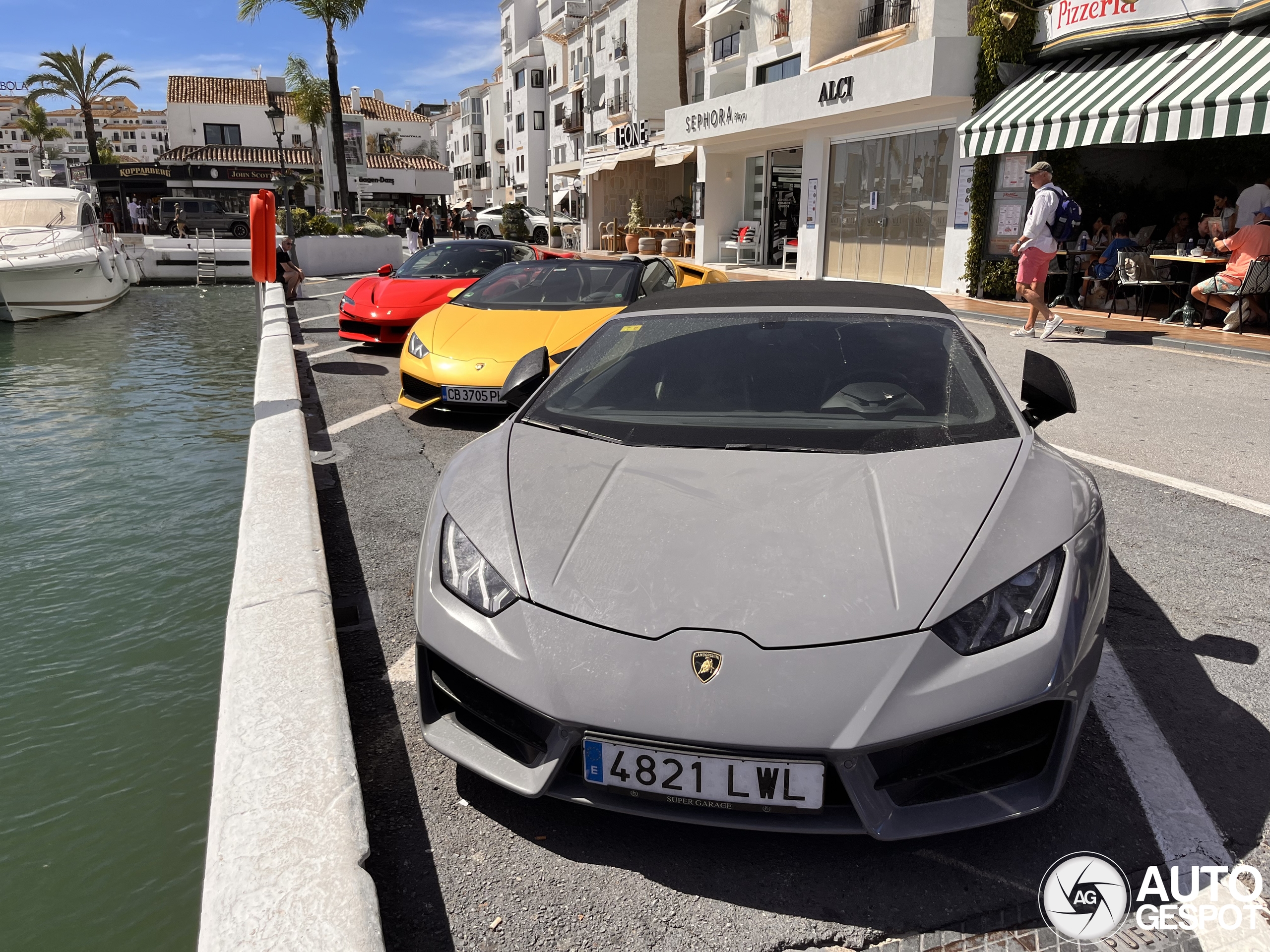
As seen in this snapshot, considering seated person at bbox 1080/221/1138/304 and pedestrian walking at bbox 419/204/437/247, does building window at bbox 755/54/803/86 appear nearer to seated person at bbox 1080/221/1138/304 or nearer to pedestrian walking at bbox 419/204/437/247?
seated person at bbox 1080/221/1138/304

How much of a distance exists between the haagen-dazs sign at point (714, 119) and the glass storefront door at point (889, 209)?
3.14 metres

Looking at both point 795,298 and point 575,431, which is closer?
point 575,431

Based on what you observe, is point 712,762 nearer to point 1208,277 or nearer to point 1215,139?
point 1208,277

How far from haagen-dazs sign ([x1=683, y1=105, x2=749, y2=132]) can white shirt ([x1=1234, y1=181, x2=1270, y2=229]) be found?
1189cm

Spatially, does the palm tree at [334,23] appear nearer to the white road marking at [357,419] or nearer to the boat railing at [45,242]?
the boat railing at [45,242]

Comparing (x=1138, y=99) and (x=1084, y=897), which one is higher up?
(x=1138, y=99)

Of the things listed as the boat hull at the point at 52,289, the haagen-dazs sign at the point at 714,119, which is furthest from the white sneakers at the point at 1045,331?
the boat hull at the point at 52,289

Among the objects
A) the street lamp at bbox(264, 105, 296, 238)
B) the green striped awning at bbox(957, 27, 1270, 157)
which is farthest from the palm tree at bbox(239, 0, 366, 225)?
the green striped awning at bbox(957, 27, 1270, 157)

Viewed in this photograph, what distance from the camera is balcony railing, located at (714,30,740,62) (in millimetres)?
26859

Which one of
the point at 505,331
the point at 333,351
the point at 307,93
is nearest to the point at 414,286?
the point at 333,351

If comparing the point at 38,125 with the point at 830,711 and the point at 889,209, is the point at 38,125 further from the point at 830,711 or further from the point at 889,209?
the point at 830,711

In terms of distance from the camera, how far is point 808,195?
20.7 m

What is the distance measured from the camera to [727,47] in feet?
90.5

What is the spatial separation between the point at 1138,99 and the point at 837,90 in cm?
712
